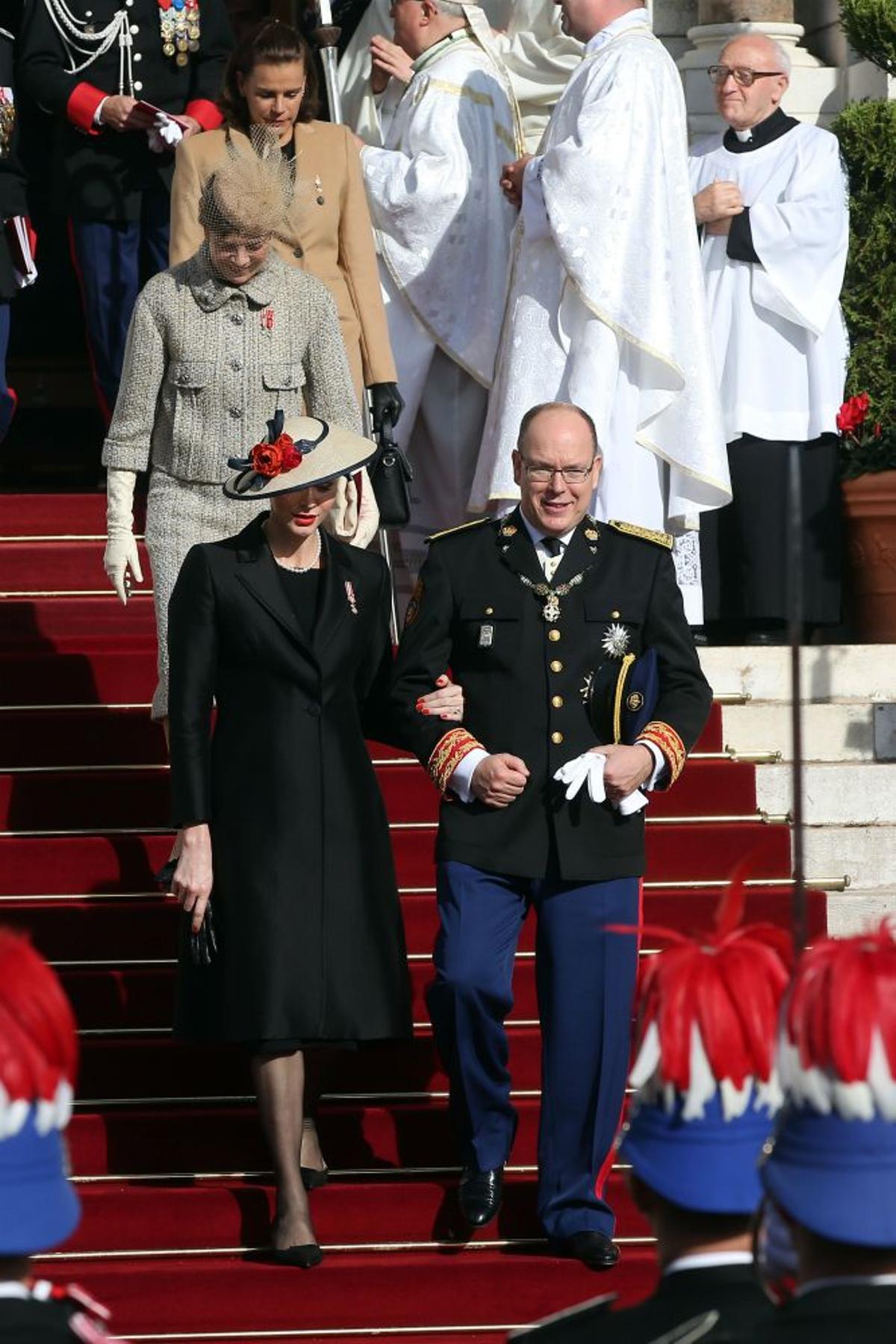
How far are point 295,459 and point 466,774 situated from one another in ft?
→ 2.60

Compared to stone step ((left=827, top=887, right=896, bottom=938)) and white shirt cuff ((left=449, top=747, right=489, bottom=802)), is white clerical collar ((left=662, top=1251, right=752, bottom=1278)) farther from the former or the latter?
stone step ((left=827, top=887, right=896, bottom=938))

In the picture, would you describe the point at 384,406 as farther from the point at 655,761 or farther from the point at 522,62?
the point at 522,62

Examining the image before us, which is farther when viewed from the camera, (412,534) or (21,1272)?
(412,534)

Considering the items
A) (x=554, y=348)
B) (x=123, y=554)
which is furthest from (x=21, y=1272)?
(x=554, y=348)

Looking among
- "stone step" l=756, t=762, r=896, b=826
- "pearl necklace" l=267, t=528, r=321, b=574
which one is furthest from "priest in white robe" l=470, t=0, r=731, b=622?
"pearl necklace" l=267, t=528, r=321, b=574

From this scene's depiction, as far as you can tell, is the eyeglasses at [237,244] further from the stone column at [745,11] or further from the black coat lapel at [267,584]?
the stone column at [745,11]

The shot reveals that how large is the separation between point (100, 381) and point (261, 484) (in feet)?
10.0

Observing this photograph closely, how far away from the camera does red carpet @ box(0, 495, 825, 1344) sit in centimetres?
638

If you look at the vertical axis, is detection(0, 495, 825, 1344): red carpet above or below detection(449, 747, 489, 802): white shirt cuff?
below

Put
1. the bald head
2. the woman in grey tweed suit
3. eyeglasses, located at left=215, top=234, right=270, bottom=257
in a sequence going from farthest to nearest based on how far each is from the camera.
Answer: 1. the bald head
2. the woman in grey tweed suit
3. eyeglasses, located at left=215, top=234, right=270, bottom=257

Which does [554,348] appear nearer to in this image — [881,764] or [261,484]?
[881,764]

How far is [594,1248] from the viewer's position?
6.27 metres

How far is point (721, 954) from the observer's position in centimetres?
347

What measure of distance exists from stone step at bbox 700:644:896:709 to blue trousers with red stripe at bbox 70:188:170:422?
212 centimetres
